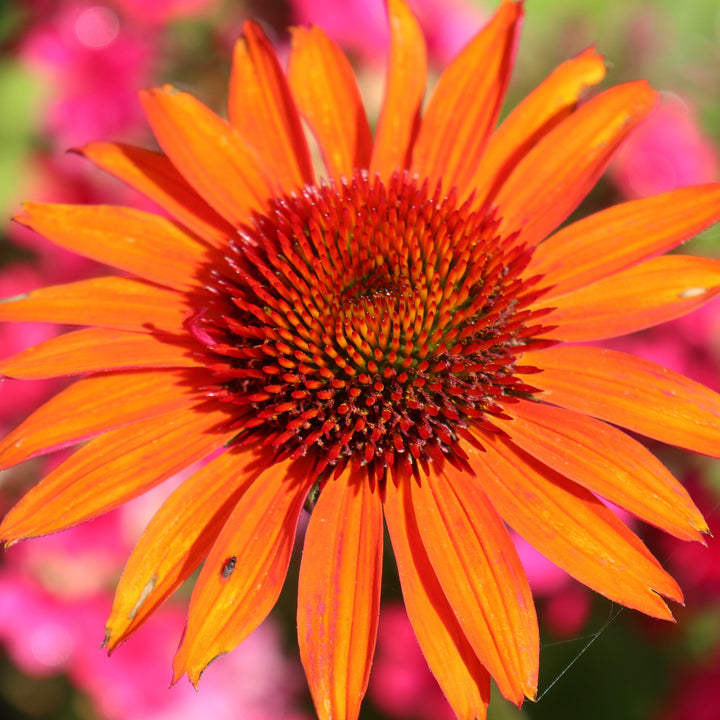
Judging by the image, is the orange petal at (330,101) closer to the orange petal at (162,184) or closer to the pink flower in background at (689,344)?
the orange petal at (162,184)

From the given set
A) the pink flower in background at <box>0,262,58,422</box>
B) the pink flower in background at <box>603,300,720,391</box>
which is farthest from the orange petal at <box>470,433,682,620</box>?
the pink flower in background at <box>0,262,58,422</box>

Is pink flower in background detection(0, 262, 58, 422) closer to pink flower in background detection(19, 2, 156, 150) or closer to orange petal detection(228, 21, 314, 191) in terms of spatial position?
pink flower in background detection(19, 2, 156, 150)

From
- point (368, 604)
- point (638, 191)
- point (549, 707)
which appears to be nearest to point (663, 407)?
point (368, 604)

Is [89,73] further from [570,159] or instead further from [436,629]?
[436,629]

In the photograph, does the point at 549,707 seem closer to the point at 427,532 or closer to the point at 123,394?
the point at 427,532

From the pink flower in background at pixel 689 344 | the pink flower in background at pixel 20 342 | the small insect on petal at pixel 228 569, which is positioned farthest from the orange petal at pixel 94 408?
the pink flower in background at pixel 689 344

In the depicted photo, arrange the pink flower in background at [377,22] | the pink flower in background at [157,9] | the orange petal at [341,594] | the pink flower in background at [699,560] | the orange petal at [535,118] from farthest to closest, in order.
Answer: the pink flower in background at [157,9], the pink flower in background at [377,22], the pink flower in background at [699,560], the orange petal at [535,118], the orange petal at [341,594]
